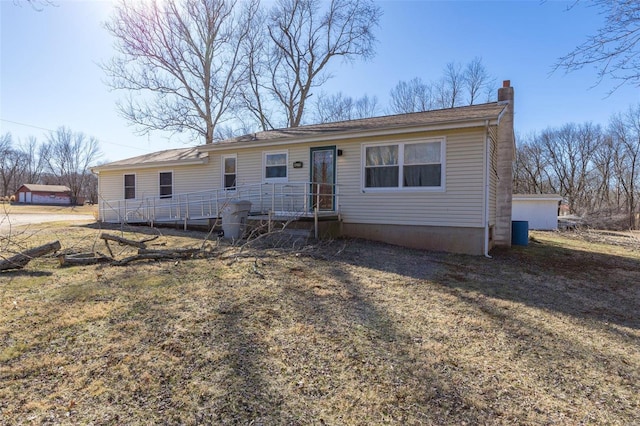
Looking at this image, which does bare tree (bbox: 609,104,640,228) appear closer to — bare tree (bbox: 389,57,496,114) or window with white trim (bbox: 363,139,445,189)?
bare tree (bbox: 389,57,496,114)

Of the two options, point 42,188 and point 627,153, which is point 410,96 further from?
point 42,188

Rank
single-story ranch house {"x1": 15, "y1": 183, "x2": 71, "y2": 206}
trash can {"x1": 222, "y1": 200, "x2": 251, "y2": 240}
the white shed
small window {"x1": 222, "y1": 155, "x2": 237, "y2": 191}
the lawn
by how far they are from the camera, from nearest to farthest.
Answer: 1. the lawn
2. trash can {"x1": 222, "y1": 200, "x2": 251, "y2": 240}
3. small window {"x1": 222, "y1": 155, "x2": 237, "y2": 191}
4. the white shed
5. single-story ranch house {"x1": 15, "y1": 183, "x2": 71, "y2": 206}

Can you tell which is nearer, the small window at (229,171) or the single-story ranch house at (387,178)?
the single-story ranch house at (387,178)

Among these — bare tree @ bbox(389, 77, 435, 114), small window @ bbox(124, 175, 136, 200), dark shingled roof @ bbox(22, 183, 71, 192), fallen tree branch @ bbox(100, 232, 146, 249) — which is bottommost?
fallen tree branch @ bbox(100, 232, 146, 249)

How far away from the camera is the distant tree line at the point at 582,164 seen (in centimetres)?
3428

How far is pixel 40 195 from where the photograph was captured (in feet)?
182

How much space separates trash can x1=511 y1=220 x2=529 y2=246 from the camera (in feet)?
36.8

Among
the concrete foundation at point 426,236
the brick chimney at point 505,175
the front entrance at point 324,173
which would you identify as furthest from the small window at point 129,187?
the brick chimney at point 505,175

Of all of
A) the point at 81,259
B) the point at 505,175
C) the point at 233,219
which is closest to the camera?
the point at 81,259

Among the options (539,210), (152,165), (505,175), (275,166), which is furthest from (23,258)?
(539,210)

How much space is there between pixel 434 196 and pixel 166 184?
33.4 ft

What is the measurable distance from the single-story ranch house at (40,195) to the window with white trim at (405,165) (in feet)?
197

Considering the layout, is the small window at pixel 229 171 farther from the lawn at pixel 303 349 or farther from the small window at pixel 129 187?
the lawn at pixel 303 349

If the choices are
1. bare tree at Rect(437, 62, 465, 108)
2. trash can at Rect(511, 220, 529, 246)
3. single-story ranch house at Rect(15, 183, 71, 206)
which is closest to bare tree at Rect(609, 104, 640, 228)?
bare tree at Rect(437, 62, 465, 108)
